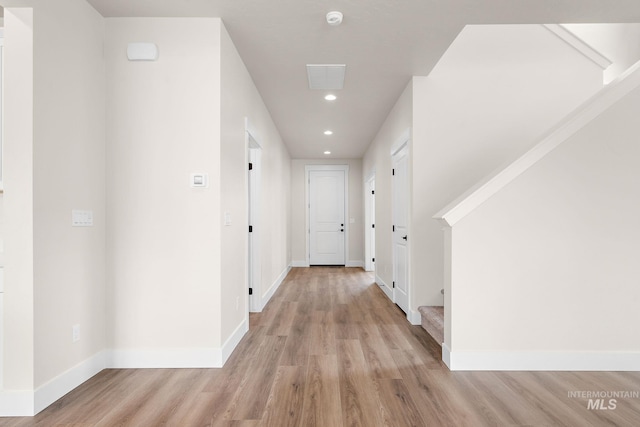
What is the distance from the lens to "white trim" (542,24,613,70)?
3.56 metres

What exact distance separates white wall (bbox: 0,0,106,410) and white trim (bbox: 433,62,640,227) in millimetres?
2490

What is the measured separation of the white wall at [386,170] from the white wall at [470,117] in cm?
35

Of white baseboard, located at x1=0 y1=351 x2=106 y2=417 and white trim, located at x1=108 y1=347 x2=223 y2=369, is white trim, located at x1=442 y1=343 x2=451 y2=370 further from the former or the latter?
white baseboard, located at x1=0 y1=351 x2=106 y2=417

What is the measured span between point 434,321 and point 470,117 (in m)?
2.04

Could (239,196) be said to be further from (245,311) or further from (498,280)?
(498,280)

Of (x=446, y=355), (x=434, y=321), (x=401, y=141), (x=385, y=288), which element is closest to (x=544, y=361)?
(x=446, y=355)

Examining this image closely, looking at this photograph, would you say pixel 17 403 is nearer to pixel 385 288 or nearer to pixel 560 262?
pixel 560 262

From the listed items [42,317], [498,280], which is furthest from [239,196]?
[498,280]

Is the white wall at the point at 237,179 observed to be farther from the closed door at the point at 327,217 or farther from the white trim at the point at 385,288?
the closed door at the point at 327,217

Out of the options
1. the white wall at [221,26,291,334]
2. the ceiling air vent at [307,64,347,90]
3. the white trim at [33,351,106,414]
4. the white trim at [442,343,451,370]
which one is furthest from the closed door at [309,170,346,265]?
the white trim at [33,351,106,414]

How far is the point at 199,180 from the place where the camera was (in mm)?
2643

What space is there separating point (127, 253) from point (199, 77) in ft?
4.54

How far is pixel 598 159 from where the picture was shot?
8.34 ft

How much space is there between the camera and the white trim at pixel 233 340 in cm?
272
